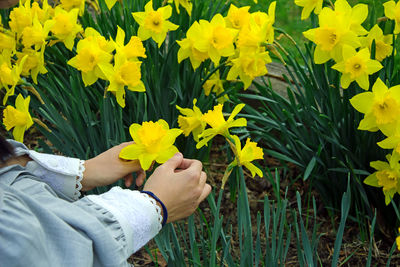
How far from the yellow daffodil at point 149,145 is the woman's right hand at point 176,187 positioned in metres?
0.05

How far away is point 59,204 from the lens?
3.38 feet

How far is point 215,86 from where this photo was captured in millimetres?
1961

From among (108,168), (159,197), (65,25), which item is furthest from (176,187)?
(65,25)

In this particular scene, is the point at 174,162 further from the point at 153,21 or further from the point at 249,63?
the point at 153,21

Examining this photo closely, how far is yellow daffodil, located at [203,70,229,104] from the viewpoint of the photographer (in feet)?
6.31

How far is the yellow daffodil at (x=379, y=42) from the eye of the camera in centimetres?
160

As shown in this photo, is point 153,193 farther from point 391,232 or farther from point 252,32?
point 391,232

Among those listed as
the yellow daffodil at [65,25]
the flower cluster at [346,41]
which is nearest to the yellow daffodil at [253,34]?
the flower cluster at [346,41]

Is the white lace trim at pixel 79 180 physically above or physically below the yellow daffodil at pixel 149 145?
below

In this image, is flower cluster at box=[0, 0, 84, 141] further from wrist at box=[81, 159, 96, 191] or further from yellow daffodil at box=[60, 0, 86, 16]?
wrist at box=[81, 159, 96, 191]

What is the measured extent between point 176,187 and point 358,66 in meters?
0.73

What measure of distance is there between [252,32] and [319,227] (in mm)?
851

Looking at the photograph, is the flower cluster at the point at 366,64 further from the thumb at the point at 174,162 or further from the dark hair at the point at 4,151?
the dark hair at the point at 4,151

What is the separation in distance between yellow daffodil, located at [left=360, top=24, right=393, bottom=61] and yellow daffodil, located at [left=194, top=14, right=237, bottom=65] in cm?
44
